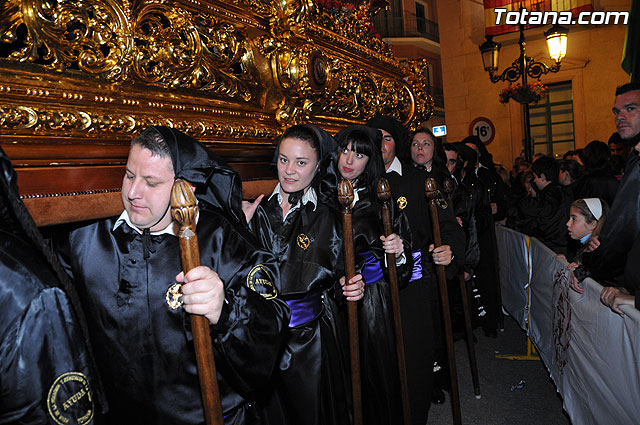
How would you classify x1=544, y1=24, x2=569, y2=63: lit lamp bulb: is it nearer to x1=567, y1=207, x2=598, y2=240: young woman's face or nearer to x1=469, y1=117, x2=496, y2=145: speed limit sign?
x1=469, y1=117, x2=496, y2=145: speed limit sign

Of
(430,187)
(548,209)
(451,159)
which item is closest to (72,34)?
(430,187)

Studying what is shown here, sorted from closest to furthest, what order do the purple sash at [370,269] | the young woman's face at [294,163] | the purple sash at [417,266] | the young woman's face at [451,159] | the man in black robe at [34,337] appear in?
the man in black robe at [34,337], the young woman's face at [294,163], the purple sash at [370,269], the purple sash at [417,266], the young woman's face at [451,159]

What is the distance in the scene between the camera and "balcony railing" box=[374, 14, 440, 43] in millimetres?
26484

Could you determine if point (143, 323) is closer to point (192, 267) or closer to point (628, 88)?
point (192, 267)

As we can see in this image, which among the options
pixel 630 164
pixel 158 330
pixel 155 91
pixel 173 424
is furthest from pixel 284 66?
pixel 630 164

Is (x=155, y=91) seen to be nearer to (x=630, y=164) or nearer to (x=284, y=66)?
(x=284, y=66)

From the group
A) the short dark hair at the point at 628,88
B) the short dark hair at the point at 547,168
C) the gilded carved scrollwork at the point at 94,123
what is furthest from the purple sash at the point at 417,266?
the short dark hair at the point at 547,168

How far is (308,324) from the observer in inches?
104

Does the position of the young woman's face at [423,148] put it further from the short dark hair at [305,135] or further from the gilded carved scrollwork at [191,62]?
the short dark hair at [305,135]

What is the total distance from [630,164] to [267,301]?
8.95 feet

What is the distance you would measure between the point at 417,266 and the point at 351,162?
109cm

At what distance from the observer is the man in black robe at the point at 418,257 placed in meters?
3.52

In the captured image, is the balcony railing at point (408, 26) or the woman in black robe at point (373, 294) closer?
the woman in black robe at point (373, 294)

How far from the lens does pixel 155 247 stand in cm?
184
